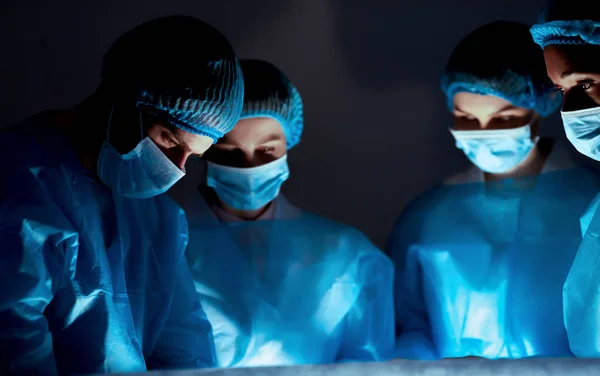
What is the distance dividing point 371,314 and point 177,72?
3.69 feet

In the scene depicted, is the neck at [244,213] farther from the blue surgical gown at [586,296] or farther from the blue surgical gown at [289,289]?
the blue surgical gown at [586,296]

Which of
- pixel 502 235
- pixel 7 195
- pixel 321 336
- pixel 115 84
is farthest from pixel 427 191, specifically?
pixel 7 195

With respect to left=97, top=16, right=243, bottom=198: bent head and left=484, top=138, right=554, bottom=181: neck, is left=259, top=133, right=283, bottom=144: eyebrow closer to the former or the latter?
left=97, top=16, right=243, bottom=198: bent head

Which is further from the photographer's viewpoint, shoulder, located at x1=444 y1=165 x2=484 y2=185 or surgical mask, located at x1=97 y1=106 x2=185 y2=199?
shoulder, located at x1=444 y1=165 x2=484 y2=185

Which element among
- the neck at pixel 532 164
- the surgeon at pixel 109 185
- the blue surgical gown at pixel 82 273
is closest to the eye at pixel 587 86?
the neck at pixel 532 164

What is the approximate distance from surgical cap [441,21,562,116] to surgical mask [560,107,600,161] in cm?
56

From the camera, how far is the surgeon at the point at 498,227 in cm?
228

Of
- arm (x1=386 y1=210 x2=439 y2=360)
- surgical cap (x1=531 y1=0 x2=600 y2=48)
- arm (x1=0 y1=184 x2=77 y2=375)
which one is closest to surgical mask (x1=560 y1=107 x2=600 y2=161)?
surgical cap (x1=531 y1=0 x2=600 y2=48)

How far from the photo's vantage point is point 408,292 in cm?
249

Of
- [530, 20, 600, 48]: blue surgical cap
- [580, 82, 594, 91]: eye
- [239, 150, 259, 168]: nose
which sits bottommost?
[239, 150, 259, 168]: nose

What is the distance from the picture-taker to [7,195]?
1.50 meters

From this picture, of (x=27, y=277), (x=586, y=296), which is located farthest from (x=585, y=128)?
(x=27, y=277)

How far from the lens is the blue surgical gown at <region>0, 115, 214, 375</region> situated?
1430 millimetres

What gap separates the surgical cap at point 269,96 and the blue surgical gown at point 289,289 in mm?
340
